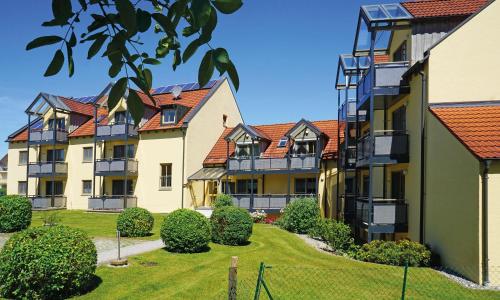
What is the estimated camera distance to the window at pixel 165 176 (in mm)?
35469

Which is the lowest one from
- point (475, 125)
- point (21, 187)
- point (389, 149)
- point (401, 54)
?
point (21, 187)

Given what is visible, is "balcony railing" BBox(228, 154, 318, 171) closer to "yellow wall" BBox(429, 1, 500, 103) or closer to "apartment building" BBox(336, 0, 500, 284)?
"apartment building" BBox(336, 0, 500, 284)

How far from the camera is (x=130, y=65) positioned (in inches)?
83.4

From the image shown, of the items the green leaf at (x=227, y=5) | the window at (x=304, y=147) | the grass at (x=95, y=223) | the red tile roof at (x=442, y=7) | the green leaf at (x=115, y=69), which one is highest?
the red tile roof at (x=442, y=7)

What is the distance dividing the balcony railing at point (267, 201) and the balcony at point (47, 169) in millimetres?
17737

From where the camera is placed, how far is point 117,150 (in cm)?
3781

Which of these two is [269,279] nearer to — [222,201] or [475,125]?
[475,125]

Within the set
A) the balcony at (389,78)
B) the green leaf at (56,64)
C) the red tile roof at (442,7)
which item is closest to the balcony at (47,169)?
Answer: the balcony at (389,78)

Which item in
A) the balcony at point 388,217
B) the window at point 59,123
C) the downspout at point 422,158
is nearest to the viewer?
the downspout at point 422,158

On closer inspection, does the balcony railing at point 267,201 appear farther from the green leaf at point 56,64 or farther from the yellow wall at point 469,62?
the green leaf at point 56,64

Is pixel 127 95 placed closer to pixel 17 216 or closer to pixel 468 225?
pixel 468 225

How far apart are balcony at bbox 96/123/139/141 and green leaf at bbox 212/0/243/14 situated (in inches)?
1368

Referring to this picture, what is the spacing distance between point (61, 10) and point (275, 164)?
30911 mm

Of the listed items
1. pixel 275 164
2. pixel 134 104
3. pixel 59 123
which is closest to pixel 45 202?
pixel 59 123
